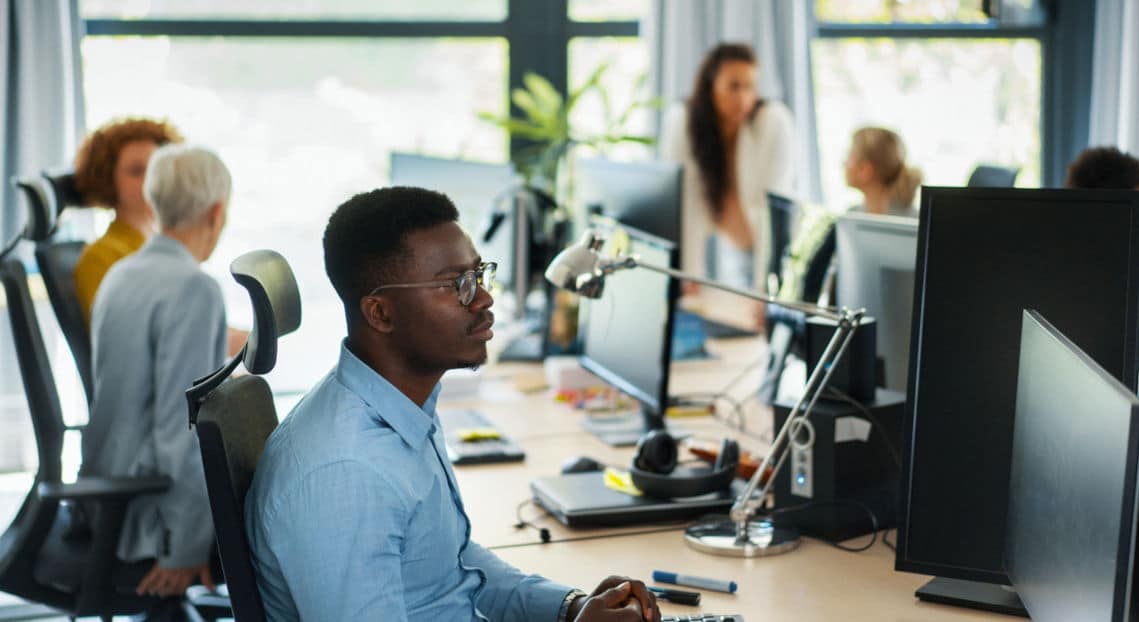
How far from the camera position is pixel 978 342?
1675 mm

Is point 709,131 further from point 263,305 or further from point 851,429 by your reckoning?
point 263,305

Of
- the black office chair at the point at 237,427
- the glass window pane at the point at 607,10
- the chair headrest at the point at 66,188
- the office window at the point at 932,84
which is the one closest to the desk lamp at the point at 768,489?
the black office chair at the point at 237,427

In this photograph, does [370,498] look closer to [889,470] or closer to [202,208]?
[889,470]

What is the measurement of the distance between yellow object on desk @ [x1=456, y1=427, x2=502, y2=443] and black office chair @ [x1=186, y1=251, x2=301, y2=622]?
3.53 ft

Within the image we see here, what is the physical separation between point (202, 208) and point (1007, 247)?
1.61m

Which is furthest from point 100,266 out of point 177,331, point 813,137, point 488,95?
point 813,137

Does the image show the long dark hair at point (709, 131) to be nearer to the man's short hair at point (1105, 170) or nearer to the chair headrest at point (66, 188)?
the man's short hair at point (1105, 170)

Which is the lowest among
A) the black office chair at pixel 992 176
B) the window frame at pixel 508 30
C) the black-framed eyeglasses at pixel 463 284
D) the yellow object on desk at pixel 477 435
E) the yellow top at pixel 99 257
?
the yellow object on desk at pixel 477 435

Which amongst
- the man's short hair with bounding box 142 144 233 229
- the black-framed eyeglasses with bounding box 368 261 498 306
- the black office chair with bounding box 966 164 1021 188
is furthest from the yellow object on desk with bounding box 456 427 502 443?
the black office chair with bounding box 966 164 1021 188

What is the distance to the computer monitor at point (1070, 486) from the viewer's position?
1075 mm

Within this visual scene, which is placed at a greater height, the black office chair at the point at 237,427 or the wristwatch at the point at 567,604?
the black office chair at the point at 237,427

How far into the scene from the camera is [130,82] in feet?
16.1

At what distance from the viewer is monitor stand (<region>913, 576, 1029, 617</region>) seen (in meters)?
1.64

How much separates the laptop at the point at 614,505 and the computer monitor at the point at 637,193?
3.65ft
